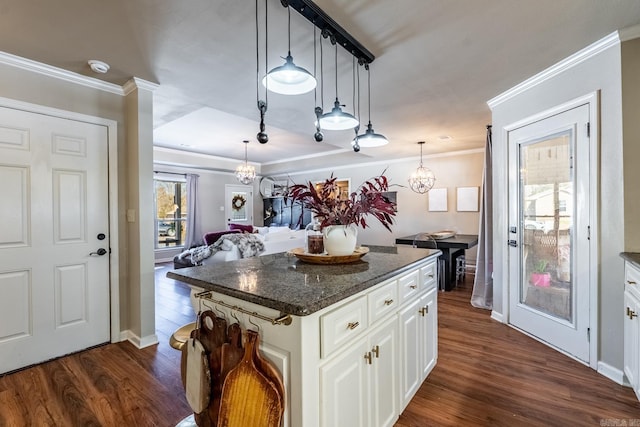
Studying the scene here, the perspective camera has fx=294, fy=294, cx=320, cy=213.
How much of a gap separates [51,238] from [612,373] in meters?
4.43

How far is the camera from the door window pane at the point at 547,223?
2.52 meters

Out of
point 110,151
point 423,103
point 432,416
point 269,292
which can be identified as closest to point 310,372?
point 269,292

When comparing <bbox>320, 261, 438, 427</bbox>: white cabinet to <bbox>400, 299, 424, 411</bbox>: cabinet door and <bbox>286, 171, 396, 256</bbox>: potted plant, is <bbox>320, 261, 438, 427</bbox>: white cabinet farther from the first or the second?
<bbox>286, 171, 396, 256</bbox>: potted plant

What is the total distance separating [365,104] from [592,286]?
263 centimetres

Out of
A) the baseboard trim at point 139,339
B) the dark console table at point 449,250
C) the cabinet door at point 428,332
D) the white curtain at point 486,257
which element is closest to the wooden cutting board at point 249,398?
the cabinet door at point 428,332

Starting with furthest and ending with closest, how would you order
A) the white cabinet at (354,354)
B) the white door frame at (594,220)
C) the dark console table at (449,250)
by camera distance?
the dark console table at (449,250) → the white door frame at (594,220) → the white cabinet at (354,354)

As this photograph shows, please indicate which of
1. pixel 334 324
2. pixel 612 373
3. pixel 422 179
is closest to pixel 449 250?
pixel 422 179

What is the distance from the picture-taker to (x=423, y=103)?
335 cm

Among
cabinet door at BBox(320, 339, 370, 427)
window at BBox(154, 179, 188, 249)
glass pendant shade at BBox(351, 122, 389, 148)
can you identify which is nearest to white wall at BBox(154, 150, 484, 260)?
window at BBox(154, 179, 188, 249)

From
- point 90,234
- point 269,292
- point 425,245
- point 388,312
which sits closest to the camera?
point 269,292

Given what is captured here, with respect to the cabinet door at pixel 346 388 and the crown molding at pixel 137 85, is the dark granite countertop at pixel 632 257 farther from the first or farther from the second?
the crown molding at pixel 137 85

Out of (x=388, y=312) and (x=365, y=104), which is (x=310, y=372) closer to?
(x=388, y=312)

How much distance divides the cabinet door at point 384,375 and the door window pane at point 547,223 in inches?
74.7

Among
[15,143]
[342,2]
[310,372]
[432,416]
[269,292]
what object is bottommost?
[432,416]
